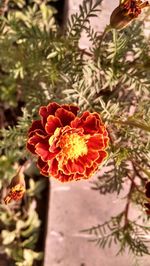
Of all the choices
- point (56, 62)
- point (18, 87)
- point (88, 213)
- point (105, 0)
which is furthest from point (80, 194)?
point (105, 0)

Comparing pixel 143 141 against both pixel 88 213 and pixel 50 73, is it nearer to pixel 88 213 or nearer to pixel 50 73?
pixel 50 73

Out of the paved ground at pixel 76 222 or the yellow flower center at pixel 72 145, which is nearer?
the yellow flower center at pixel 72 145

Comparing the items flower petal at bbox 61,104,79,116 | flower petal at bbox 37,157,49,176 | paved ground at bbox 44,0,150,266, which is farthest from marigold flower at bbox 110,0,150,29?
paved ground at bbox 44,0,150,266

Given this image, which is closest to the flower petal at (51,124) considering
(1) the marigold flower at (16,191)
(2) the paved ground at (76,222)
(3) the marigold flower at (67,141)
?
(3) the marigold flower at (67,141)

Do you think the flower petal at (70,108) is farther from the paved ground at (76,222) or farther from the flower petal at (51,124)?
the paved ground at (76,222)

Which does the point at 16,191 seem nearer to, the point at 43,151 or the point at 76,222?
the point at 43,151

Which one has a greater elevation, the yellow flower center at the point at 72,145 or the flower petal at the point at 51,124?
the flower petal at the point at 51,124
